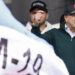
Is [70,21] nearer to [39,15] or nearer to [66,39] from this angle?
[66,39]

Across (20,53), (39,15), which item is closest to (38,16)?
(39,15)

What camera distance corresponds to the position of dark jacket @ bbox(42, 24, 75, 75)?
21.7ft

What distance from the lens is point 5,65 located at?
5.31m

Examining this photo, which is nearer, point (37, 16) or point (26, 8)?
point (37, 16)

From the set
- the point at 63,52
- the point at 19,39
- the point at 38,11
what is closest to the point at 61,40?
the point at 63,52

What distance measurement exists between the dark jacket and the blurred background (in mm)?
6819

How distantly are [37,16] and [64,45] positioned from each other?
79 centimetres

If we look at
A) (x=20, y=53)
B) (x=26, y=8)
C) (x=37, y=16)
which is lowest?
(x=26, y=8)

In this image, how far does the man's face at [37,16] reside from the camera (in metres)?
6.83

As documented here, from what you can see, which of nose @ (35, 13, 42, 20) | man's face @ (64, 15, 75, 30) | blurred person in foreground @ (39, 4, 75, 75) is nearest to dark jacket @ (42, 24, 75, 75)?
blurred person in foreground @ (39, 4, 75, 75)

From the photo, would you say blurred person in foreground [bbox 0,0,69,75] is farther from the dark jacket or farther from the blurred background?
the blurred background

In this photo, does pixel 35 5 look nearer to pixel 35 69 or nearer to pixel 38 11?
pixel 38 11

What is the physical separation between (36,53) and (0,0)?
67 cm

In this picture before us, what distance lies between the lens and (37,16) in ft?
23.8
